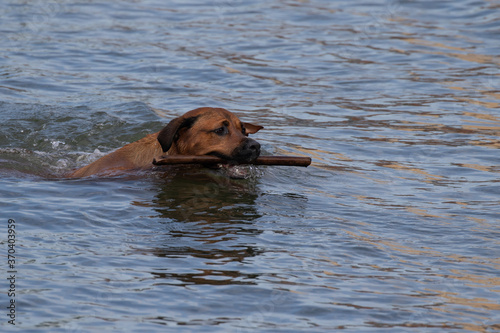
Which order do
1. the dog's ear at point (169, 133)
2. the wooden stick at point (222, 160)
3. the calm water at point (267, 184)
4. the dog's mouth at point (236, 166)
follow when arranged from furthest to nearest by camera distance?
the dog's ear at point (169, 133) < the dog's mouth at point (236, 166) < the wooden stick at point (222, 160) < the calm water at point (267, 184)

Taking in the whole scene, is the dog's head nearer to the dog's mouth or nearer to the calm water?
the dog's mouth

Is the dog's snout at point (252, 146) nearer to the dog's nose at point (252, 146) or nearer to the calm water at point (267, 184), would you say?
the dog's nose at point (252, 146)

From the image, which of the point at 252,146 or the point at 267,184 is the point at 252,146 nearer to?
the point at 252,146

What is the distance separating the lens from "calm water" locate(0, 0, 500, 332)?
5.92 meters

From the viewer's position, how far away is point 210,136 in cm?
902

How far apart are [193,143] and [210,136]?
0.24 metres

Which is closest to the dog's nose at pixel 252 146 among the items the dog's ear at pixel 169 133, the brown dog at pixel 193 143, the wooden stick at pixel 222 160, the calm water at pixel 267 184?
the brown dog at pixel 193 143

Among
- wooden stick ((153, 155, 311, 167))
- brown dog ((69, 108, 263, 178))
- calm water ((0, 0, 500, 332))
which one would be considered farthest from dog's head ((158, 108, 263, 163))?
calm water ((0, 0, 500, 332))

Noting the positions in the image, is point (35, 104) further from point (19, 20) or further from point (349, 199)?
point (19, 20)

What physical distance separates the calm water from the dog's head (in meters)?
0.49

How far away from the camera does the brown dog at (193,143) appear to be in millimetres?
8859

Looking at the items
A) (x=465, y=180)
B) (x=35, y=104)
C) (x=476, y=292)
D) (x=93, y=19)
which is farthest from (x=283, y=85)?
(x=476, y=292)

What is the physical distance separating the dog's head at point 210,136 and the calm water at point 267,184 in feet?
1.61

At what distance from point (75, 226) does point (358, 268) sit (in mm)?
2739
